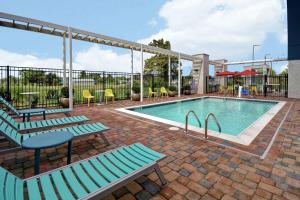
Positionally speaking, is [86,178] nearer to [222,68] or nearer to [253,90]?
[253,90]

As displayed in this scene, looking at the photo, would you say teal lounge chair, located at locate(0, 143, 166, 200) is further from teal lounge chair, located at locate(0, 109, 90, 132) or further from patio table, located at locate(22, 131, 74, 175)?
teal lounge chair, located at locate(0, 109, 90, 132)

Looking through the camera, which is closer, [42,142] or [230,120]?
[42,142]

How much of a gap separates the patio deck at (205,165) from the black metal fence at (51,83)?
223 inches

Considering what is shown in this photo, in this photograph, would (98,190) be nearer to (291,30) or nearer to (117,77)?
(291,30)

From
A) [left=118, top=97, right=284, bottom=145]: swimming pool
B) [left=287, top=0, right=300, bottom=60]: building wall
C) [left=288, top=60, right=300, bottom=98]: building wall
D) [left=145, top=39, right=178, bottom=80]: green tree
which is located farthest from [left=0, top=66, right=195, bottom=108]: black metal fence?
[left=145, top=39, right=178, bottom=80]: green tree

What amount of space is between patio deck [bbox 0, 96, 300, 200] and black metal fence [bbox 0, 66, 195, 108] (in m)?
5.67

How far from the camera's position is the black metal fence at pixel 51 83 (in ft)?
24.1

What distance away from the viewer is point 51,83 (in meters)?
9.34

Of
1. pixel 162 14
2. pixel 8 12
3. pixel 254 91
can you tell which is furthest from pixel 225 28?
pixel 8 12

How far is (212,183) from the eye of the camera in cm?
212

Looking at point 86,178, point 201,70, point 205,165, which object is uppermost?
point 201,70

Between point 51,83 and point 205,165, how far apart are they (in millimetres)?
9645

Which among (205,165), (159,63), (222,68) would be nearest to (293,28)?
(205,165)

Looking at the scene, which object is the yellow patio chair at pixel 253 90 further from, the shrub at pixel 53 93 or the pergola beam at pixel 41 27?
the shrub at pixel 53 93
